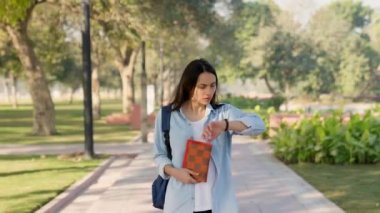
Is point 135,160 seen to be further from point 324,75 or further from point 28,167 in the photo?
point 324,75

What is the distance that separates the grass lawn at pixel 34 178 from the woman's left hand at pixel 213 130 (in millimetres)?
5177

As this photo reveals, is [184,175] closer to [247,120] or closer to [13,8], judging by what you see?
[247,120]

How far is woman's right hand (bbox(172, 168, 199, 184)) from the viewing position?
3.07 m

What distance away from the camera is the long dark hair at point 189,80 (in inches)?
126

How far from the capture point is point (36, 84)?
22.3m

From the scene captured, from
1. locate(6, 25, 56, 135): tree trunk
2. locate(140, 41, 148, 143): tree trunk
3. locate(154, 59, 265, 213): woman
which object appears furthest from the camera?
locate(6, 25, 56, 135): tree trunk

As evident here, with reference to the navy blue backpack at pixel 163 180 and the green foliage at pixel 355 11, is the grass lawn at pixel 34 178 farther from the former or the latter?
the green foliage at pixel 355 11

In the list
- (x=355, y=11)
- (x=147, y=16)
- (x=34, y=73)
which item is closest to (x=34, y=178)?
(x=147, y=16)

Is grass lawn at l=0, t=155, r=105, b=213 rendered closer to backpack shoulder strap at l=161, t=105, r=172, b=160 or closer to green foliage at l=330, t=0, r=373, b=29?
backpack shoulder strap at l=161, t=105, r=172, b=160

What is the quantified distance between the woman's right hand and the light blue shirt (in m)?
0.04

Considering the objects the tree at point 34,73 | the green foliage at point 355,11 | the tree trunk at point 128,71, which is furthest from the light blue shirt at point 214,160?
the green foliage at point 355,11

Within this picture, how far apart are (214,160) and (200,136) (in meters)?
0.14

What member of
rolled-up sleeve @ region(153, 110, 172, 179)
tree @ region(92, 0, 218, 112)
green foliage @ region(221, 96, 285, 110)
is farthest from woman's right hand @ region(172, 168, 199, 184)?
green foliage @ region(221, 96, 285, 110)

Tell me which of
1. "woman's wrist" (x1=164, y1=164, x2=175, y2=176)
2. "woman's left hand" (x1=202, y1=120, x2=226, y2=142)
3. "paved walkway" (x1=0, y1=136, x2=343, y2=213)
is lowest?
"paved walkway" (x1=0, y1=136, x2=343, y2=213)
